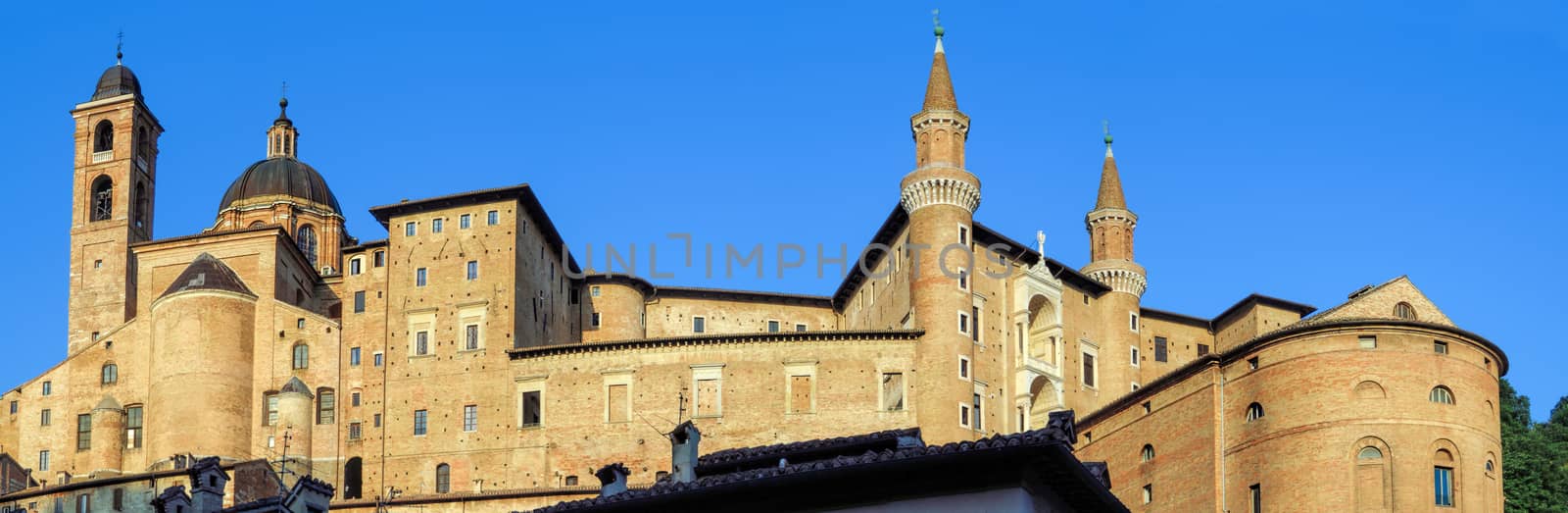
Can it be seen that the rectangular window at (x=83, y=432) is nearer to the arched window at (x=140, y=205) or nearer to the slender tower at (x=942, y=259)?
the arched window at (x=140, y=205)

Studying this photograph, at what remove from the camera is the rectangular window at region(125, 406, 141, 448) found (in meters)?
77.8

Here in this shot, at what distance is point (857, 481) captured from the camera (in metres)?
24.2

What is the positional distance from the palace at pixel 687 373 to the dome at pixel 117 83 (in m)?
12.1

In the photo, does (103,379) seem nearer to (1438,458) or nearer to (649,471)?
(649,471)

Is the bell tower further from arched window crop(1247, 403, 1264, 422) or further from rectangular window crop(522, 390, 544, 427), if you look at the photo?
arched window crop(1247, 403, 1264, 422)

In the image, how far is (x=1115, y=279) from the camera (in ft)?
281

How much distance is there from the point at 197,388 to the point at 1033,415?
2867 centimetres

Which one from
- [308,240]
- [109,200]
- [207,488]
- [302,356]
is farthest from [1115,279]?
[207,488]

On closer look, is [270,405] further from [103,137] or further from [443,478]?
[103,137]

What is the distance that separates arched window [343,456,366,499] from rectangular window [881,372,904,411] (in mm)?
17463

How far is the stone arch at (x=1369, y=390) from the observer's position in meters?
65.8

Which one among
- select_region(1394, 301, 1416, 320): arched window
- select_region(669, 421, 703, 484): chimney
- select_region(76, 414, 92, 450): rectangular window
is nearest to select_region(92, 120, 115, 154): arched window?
select_region(76, 414, 92, 450): rectangular window

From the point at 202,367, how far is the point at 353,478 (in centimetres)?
629

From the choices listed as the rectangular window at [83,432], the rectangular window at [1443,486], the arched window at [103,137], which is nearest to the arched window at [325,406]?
the rectangular window at [83,432]
